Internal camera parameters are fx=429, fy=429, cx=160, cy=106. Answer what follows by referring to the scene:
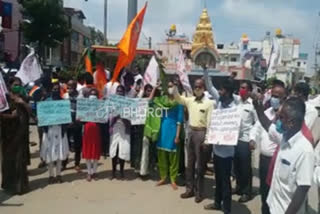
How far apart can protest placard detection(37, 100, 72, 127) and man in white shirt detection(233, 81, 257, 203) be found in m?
3.00

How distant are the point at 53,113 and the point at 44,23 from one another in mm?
23581

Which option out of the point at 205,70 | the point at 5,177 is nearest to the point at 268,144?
the point at 205,70

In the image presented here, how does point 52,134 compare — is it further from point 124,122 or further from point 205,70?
point 205,70

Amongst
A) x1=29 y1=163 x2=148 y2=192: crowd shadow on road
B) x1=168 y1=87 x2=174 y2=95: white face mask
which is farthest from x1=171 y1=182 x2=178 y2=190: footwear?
x1=168 y1=87 x2=174 y2=95: white face mask

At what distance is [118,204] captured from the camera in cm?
650

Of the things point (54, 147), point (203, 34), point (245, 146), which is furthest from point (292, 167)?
point (203, 34)

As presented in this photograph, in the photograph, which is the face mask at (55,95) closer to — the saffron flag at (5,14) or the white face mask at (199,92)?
the white face mask at (199,92)

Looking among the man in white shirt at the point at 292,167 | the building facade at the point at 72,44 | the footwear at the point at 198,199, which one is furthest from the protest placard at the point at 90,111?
the building facade at the point at 72,44

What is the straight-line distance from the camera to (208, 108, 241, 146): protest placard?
589 cm

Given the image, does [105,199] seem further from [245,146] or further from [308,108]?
[308,108]

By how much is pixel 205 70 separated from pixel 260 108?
2302 millimetres

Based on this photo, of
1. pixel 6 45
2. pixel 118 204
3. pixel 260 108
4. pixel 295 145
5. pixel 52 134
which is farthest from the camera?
pixel 6 45

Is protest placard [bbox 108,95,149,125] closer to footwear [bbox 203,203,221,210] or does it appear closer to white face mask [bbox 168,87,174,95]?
white face mask [bbox 168,87,174,95]

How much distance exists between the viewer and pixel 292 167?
3.21 meters
